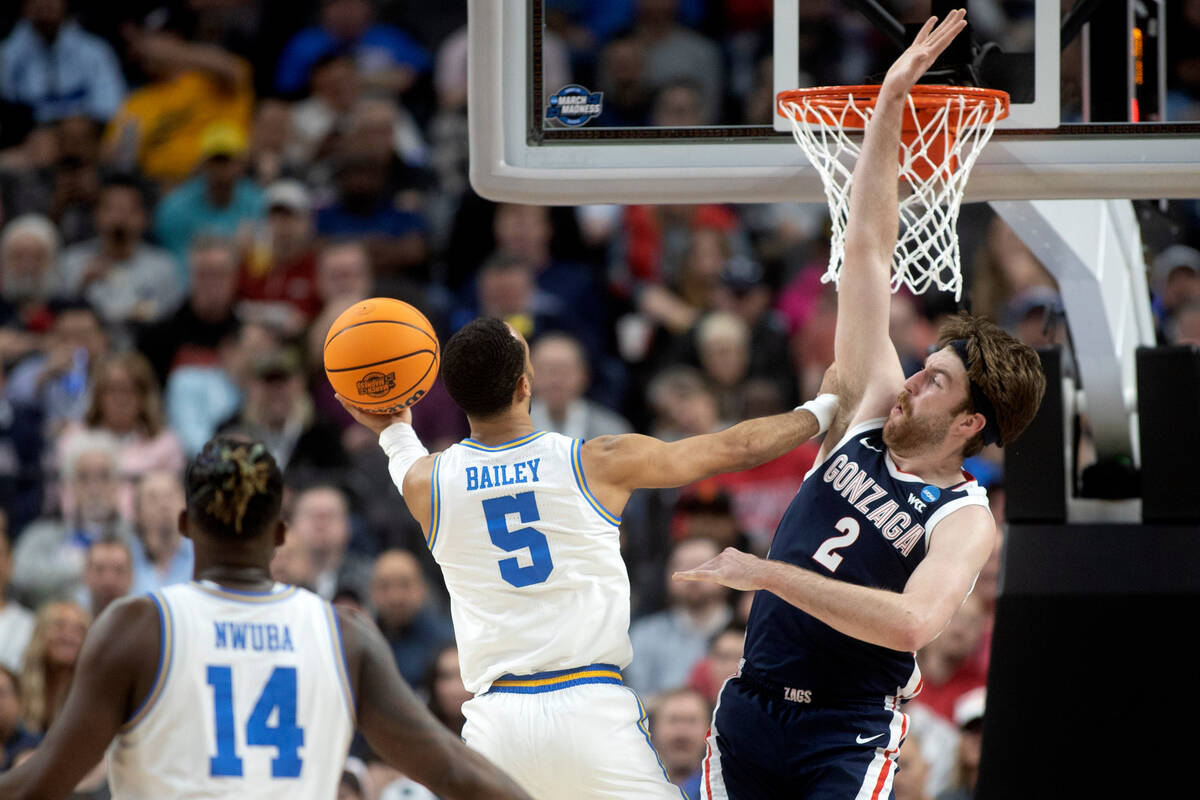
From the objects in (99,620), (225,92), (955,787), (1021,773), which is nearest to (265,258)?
(225,92)

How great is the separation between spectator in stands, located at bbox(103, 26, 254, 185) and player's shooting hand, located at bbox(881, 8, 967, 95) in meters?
7.50

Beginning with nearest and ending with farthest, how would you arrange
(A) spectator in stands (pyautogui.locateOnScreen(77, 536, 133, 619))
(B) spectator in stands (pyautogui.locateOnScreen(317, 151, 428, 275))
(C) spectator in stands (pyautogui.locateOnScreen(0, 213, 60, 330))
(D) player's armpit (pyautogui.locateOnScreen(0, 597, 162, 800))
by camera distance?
(D) player's armpit (pyautogui.locateOnScreen(0, 597, 162, 800)), (A) spectator in stands (pyautogui.locateOnScreen(77, 536, 133, 619)), (C) spectator in stands (pyautogui.locateOnScreen(0, 213, 60, 330)), (B) spectator in stands (pyautogui.locateOnScreen(317, 151, 428, 275))

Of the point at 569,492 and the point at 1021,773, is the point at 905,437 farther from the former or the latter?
the point at 1021,773

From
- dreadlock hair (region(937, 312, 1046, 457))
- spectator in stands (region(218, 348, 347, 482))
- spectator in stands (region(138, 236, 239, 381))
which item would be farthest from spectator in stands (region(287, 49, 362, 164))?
dreadlock hair (region(937, 312, 1046, 457))

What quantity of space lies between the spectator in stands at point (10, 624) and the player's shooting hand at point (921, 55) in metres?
5.64

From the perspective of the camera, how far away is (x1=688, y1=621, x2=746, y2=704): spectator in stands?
786 centimetres

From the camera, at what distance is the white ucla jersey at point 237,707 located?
12.7 feet

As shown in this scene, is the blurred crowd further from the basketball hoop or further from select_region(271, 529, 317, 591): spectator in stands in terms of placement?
the basketball hoop

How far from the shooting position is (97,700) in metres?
3.77

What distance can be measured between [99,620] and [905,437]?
7.67ft

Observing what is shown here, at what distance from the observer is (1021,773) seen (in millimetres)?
6297

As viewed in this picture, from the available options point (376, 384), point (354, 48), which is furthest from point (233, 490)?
point (354, 48)

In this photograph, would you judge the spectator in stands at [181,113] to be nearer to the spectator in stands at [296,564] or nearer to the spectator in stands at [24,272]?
the spectator in stands at [24,272]

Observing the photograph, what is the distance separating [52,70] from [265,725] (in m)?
9.33
